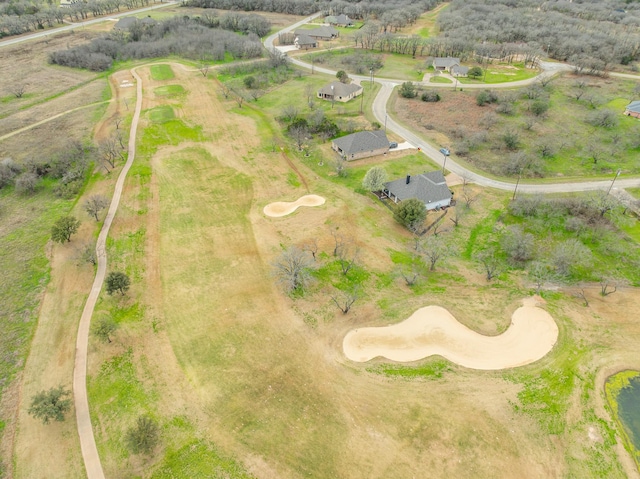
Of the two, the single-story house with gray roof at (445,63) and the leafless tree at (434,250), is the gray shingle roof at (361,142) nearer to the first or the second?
the leafless tree at (434,250)

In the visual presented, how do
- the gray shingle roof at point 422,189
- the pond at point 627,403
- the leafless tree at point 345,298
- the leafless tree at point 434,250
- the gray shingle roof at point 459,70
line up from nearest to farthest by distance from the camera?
1. the pond at point 627,403
2. the leafless tree at point 345,298
3. the leafless tree at point 434,250
4. the gray shingle roof at point 422,189
5. the gray shingle roof at point 459,70

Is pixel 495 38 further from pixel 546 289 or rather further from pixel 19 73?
pixel 19 73

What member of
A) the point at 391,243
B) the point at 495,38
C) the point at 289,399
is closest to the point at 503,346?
the point at 391,243

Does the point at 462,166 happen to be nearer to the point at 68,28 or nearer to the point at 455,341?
the point at 455,341

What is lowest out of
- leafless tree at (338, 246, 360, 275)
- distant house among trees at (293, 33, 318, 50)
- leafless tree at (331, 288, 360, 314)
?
leafless tree at (331, 288, 360, 314)

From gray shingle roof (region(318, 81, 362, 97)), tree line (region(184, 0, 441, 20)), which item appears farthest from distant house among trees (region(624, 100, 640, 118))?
tree line (region(184, 0, 441, 20))

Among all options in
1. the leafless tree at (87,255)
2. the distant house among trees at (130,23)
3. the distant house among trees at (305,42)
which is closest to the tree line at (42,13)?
the distant house among trees at (130,23)

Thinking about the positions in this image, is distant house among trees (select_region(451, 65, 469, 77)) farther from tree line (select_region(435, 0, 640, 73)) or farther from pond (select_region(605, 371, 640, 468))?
pond (select_region(605, 371, 640, 468))
